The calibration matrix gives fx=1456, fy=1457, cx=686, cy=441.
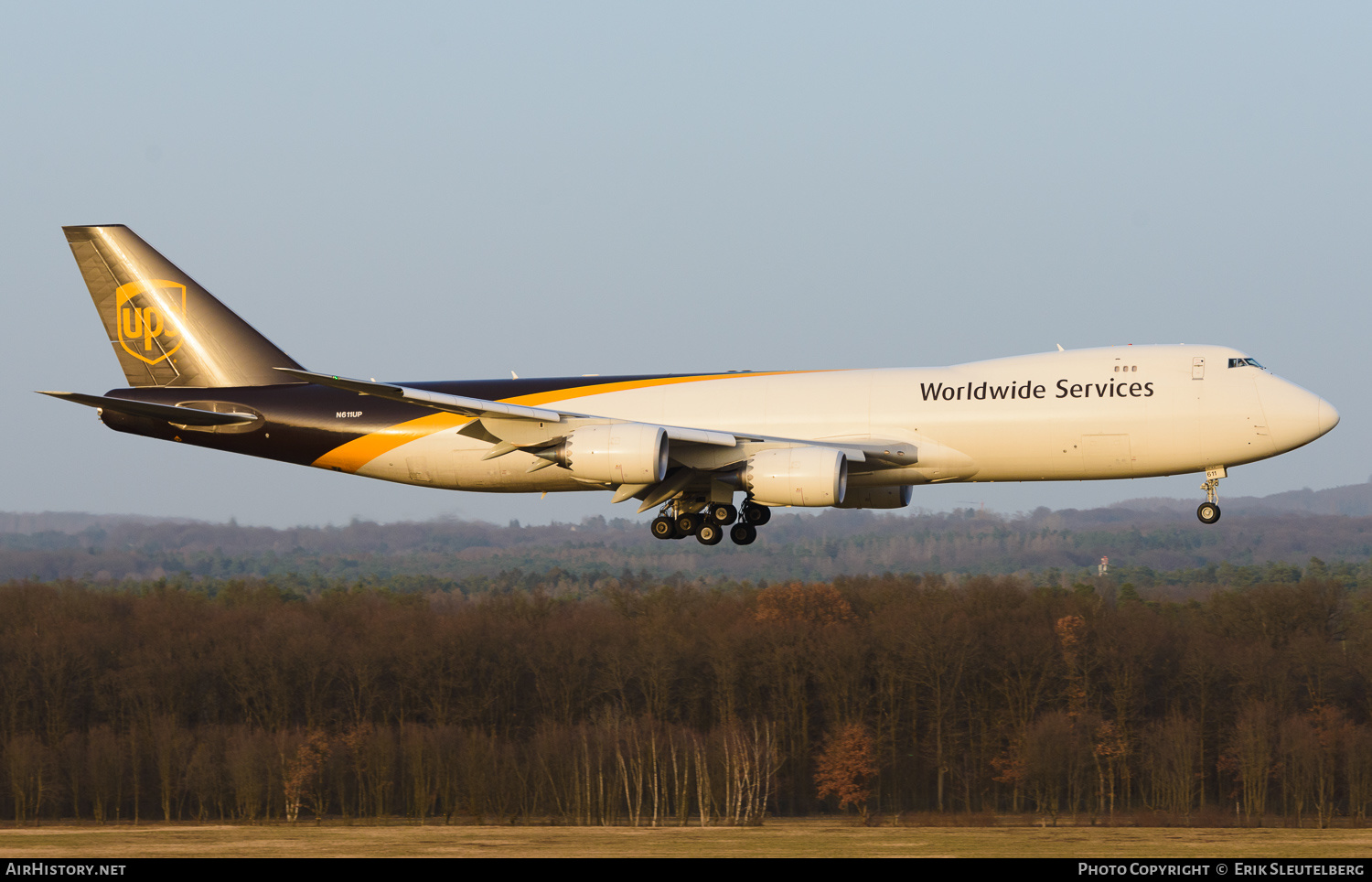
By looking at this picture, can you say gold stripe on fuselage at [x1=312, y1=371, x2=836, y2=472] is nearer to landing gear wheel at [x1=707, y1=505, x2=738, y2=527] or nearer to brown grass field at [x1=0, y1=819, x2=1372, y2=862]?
landing gear wheel at [x1=707, y1=505, x2=738, y2=527]

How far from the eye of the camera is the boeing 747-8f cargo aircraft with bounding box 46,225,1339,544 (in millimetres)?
35781

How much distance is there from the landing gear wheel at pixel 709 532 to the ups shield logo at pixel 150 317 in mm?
16512

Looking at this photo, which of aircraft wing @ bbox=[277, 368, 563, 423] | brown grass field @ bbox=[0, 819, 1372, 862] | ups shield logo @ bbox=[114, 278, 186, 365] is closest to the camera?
aircraft wing @ bbox=[277, 368, 563, 423]

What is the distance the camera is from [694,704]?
98.2 meters

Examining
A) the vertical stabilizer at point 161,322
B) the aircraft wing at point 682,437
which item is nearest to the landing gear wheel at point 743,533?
the aircraft wing at point 682,437

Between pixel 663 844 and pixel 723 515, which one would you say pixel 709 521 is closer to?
pixel 723 515

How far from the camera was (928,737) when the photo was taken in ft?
314

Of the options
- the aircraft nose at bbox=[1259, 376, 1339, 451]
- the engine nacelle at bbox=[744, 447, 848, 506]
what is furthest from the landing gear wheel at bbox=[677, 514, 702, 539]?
the aircraft nose at bbox=[1259, 376, 1339, 451]

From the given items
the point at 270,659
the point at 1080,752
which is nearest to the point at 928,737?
the point at 1080,752

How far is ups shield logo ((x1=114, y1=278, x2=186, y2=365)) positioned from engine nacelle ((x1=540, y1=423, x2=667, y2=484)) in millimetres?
13994

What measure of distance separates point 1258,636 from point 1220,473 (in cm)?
7097

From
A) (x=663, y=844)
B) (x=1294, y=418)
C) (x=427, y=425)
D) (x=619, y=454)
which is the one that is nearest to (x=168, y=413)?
(x=427, y=425)

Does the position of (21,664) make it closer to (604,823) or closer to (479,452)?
(604,823)

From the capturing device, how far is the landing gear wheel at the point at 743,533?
38.8 m
